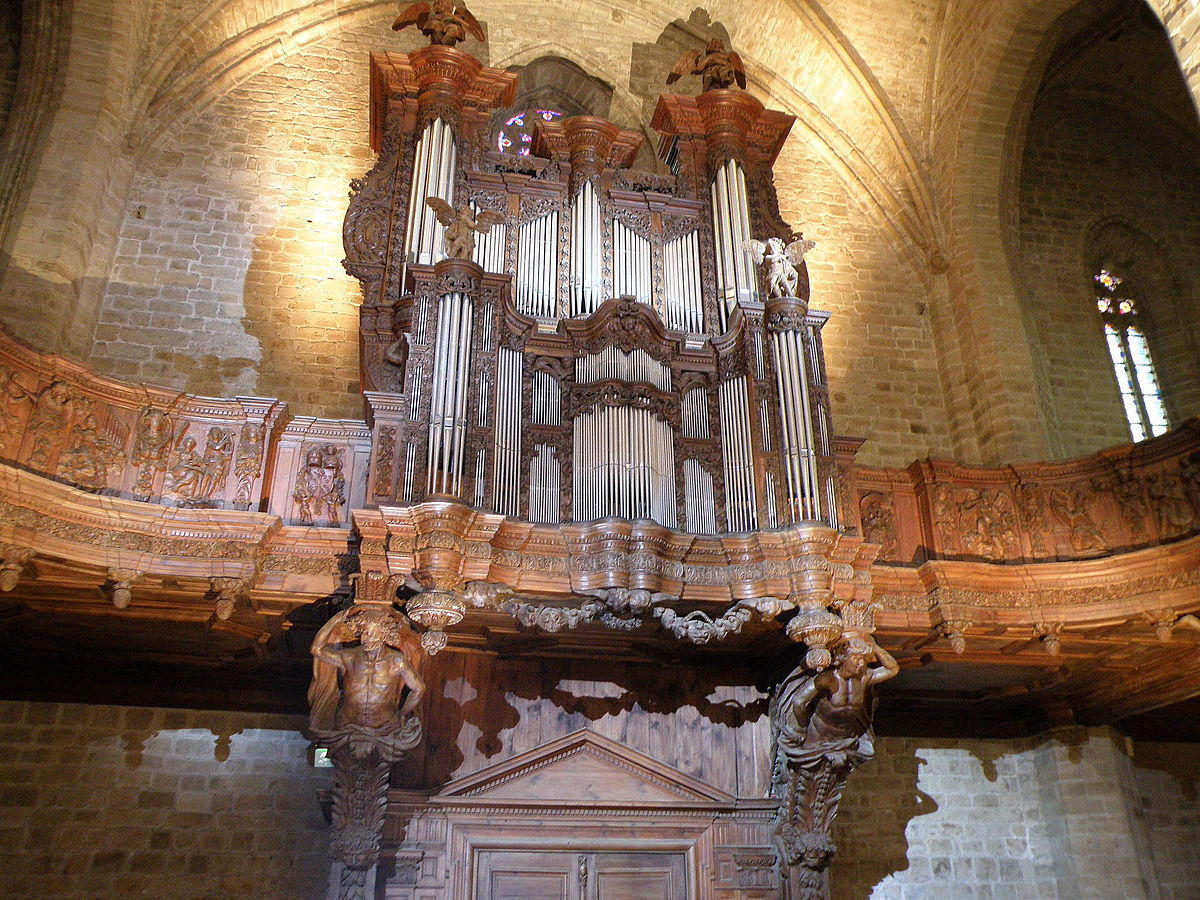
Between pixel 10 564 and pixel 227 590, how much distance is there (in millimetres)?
1513

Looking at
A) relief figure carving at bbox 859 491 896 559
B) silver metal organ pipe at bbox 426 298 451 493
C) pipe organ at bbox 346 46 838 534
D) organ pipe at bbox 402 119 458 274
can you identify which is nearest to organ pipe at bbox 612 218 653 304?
pipe organ at bbox 346 46 838 534

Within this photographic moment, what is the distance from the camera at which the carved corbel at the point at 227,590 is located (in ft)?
27.1

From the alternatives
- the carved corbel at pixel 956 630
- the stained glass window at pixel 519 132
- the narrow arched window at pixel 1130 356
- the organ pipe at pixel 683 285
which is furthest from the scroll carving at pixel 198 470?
the narrow arched window at pixel 1130 356

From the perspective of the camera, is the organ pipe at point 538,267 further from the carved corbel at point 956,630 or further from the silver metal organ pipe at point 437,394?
the carved corbel at point 956,630

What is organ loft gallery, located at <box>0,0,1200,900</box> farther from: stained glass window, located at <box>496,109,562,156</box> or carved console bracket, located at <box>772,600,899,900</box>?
stained glass window, located at <box>496,109,562,156</box>

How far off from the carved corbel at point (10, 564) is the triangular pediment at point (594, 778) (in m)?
4.38

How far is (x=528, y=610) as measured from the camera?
8.48 meters

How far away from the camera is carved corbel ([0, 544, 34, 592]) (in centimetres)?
755

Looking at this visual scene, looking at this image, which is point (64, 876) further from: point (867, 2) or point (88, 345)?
point (867, 2)

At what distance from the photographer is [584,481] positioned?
29.1 ft

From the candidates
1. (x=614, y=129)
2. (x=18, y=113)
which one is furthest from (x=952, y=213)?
(x=18, y=113)

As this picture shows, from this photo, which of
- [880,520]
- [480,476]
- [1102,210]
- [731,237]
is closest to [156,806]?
[480,476]

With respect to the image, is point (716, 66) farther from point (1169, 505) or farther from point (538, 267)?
point (1169, 505)

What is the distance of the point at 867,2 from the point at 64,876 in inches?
566
